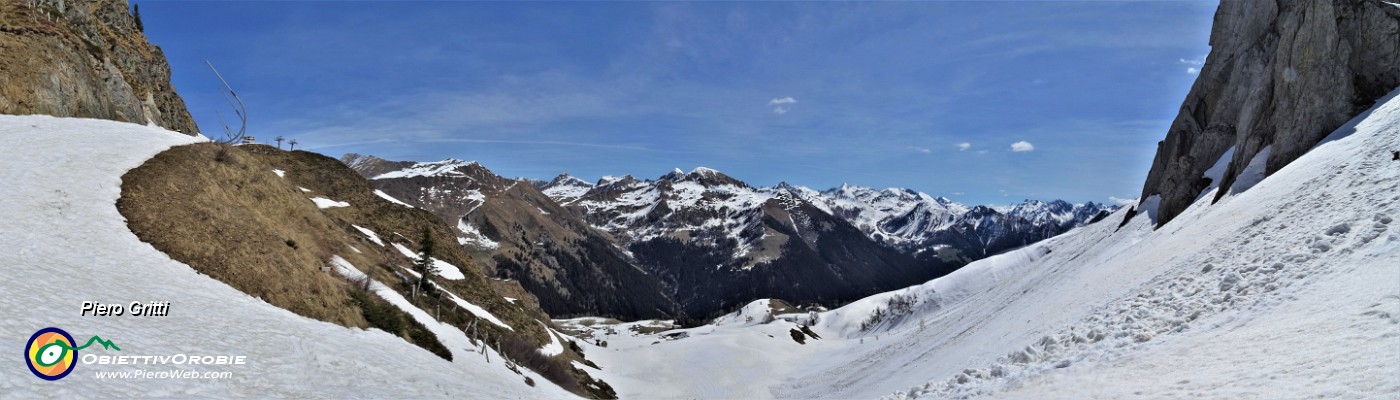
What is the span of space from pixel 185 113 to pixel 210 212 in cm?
7153

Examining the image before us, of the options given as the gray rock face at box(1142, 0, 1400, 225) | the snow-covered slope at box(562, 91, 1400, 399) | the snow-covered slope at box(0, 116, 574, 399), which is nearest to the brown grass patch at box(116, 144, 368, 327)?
the snow-covered slope at box(0, 116, 574, 399)

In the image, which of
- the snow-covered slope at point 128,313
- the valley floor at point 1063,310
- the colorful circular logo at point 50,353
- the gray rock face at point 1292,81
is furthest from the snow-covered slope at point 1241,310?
the colorful circular logo at point 50,353

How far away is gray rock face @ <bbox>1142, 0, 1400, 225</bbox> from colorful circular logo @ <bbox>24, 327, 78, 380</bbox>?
189 feet

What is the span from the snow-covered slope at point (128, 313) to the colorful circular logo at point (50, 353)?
0.22 m

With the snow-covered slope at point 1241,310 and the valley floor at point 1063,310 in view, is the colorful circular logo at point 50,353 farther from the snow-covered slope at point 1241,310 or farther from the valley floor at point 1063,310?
the snow-covered slope at point 1241,310

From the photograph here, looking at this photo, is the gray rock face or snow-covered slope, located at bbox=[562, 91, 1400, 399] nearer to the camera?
snow-covered slope, located at bbox=[562, 91, 1400, 399]

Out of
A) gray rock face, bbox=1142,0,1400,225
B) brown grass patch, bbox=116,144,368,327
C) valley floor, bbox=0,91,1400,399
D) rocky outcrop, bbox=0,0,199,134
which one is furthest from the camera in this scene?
gray rock face, bbox=1142,0,1400,225

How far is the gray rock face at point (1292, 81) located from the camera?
39375 millimetres

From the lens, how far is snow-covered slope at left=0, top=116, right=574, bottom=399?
13.8m

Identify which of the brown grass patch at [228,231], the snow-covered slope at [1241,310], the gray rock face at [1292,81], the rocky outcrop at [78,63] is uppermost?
the rocky outcrop at [78,63]

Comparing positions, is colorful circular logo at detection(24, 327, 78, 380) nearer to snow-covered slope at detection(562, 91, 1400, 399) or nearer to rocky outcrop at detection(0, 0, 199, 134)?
snow-covered slope at detection(562, 91, 1400, 399)

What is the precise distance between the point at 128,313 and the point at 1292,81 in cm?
6652

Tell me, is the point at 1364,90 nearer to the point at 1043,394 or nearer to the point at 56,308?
the point at 1043,394

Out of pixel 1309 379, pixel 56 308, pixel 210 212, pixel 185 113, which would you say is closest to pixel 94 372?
pixel 56 308
